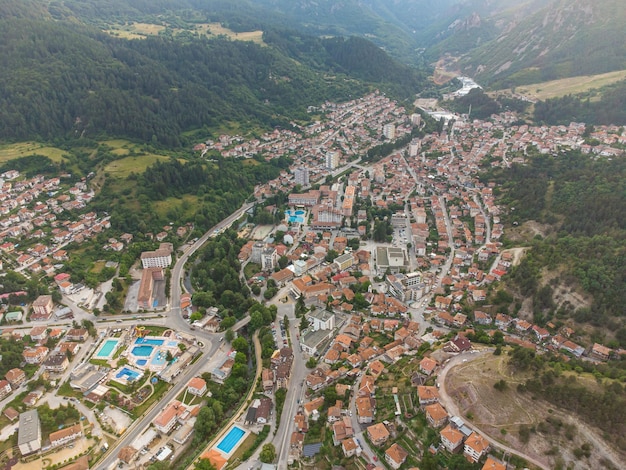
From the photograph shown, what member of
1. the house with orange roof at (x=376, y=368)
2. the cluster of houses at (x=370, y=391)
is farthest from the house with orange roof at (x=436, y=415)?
the house with orange roof at (x=376, y=368)

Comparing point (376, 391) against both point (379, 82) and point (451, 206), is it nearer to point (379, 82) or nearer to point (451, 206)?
point (451, 206)

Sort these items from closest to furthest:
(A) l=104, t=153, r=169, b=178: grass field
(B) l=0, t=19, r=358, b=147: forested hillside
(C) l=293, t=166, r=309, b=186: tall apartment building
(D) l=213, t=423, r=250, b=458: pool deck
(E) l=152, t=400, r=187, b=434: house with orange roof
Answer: (D) l=213, t=423, r=250, b=458: pool deck, (E) l=152, t=400, r=187, b=434: house with orange roof, (A) l=104, t=153, r=169, b=178: grass field, (C) l=293, t=166, r=309, b=186: tall apartment building, (B) l=0, t=19, r=358, b=147: forested hillside

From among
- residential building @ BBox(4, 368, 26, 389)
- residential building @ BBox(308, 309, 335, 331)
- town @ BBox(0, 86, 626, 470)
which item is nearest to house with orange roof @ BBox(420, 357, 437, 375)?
town @ BBox(0, 86, 626, 470)

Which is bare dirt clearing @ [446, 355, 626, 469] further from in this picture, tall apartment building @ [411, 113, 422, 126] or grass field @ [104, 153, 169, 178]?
tall apartment building @ [411, 113, 422, 126]

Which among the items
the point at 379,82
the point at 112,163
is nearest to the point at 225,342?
the point at 112,163

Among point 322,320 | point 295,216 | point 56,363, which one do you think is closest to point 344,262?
point 322,320

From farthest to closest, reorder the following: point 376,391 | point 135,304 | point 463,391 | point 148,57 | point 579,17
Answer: point 579,17
point 148,57
point 135,304
point 376,391
point 463,391
